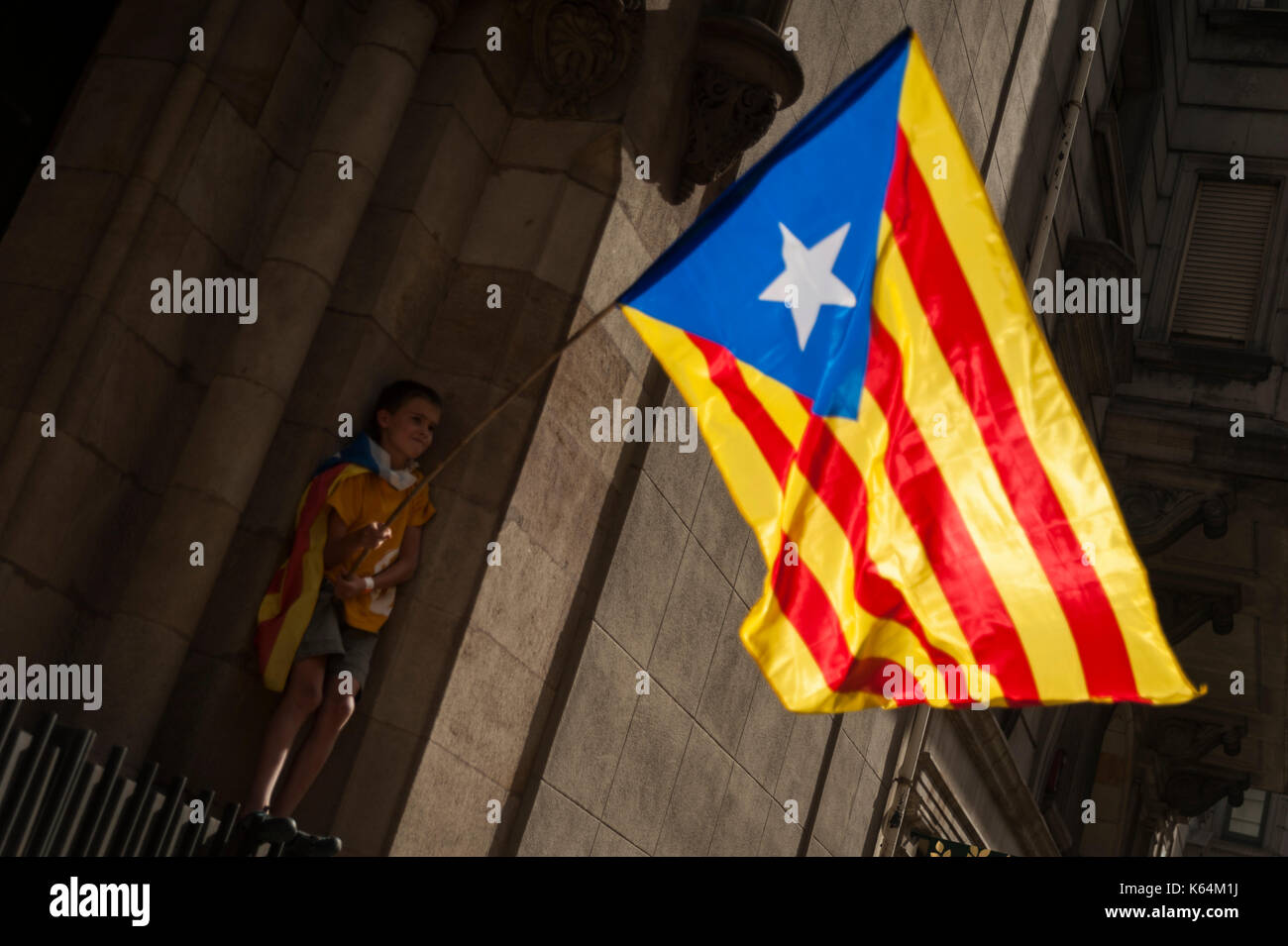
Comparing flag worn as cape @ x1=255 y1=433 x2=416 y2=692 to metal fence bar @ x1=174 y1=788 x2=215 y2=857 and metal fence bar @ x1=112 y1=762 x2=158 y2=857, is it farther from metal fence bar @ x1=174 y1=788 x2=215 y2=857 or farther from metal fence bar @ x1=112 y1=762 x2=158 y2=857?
metal fence bar @ x1=112 y1=762 x2=158 y2=857

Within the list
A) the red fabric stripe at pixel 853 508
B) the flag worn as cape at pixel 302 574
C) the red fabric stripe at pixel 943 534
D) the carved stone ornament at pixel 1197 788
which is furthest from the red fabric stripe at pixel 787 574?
the carved stone ornament at pixel 1197 788

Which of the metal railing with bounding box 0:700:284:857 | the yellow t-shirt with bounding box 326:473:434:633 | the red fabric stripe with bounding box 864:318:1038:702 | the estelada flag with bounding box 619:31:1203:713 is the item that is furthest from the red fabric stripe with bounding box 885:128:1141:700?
the metal railing with bounding box 0:700:284:857

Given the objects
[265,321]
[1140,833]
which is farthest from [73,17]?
[1140,833]

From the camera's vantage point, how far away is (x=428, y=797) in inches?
260

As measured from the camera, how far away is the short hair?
651 centimetres

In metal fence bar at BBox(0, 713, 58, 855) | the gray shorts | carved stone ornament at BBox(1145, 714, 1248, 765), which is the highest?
carved stone ornament at BBox(1145, 714, 1248, 765)

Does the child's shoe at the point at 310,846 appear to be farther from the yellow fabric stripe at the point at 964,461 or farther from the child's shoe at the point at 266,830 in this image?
the yellow fabric stripe at the point at 964,461

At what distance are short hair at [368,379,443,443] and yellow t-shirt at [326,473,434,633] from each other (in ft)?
1.13

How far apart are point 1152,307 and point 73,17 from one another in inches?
679

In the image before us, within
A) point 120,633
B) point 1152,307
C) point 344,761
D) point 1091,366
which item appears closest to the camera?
point 120,633

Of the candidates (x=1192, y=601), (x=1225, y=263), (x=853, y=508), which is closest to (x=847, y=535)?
(x=853, y=508)

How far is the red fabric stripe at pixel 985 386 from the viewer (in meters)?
5.50

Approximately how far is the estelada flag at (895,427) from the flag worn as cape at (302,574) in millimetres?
1757

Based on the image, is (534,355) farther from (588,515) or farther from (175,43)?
(175,43)
